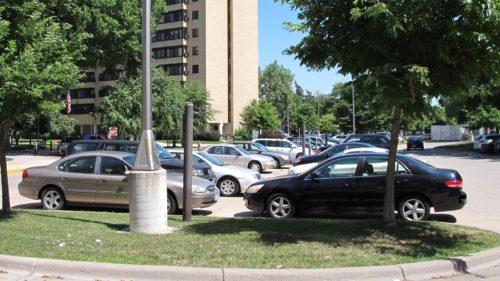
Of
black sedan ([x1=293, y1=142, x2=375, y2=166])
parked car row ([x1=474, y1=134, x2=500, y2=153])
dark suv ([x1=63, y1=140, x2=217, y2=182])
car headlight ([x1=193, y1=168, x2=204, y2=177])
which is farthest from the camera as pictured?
parked car row ([x1=474, y1=134, x2=500, y2=153])

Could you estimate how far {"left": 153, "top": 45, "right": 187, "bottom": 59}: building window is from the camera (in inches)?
3388

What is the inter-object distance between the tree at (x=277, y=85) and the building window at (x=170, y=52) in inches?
1438

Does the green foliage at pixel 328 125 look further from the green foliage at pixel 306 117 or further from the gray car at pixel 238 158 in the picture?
the gray car at pixel 238 158

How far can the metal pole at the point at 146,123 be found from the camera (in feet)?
28.7

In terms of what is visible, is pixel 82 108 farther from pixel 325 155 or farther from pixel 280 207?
pixel 280 207

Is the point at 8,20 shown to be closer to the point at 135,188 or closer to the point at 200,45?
the point at 135,188

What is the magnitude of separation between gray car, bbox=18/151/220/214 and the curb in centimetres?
553

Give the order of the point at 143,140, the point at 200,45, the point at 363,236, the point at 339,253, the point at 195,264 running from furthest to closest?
the point at 200,45 → the point at 143,140 → the point at 363,236 → the point at 339,253 → the point at 195,264

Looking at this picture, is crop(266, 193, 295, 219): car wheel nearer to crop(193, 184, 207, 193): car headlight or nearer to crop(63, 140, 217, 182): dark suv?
crop(193, 184, 207, 193): car headlight

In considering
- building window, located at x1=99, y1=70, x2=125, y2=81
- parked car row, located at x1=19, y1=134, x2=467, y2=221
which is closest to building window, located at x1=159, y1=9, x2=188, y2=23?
building window, located at x1=99, y1=70, x2=125, y2=81

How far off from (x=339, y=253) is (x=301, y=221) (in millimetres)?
2761

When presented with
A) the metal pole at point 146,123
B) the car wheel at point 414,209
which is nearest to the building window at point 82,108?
the metal pole at point 146,123

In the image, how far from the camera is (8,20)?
967cm

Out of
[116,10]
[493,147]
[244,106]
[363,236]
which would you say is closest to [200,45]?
[244,106]
